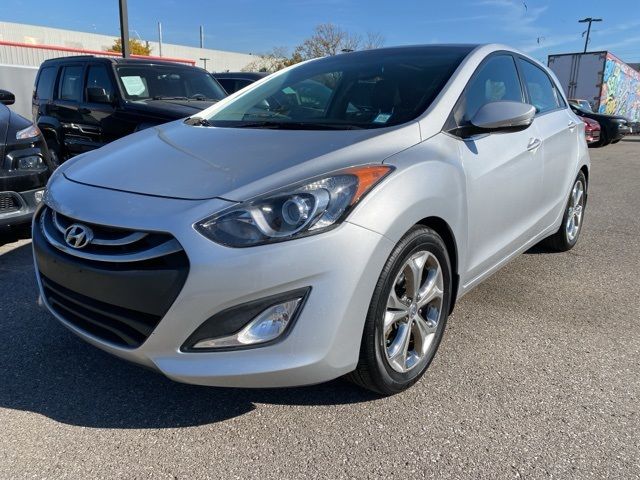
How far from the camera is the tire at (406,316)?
2125 millimetres

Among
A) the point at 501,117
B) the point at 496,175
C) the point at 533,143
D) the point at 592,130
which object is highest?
the point at 501,117

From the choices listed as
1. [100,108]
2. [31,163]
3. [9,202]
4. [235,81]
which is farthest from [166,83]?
[235,81]

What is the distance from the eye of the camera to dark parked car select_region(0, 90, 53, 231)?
4.25 meters

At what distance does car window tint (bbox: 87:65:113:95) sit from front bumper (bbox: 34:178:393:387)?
551 cm

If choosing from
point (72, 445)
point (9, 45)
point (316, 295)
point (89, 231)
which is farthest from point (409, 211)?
point (9, 45)

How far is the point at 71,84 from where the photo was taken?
24.5 feet

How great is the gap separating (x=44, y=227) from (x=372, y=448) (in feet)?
5.66

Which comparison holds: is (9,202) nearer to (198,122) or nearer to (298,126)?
(198,122)

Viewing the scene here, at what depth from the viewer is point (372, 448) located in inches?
81.7

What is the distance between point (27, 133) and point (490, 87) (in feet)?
12.5

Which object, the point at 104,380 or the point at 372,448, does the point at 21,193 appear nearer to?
the point at 104,380

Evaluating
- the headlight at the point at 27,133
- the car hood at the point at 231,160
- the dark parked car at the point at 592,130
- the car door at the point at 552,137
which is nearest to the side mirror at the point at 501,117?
the car hood at the point at 231,160

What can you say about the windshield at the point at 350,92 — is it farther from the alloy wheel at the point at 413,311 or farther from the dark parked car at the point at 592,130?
the dark parked car at the point at 592,130

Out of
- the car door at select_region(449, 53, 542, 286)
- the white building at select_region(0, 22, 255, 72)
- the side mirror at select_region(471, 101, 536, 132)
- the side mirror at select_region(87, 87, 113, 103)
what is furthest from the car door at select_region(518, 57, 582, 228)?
the white building at select_region(0, 22, 255, 72)
